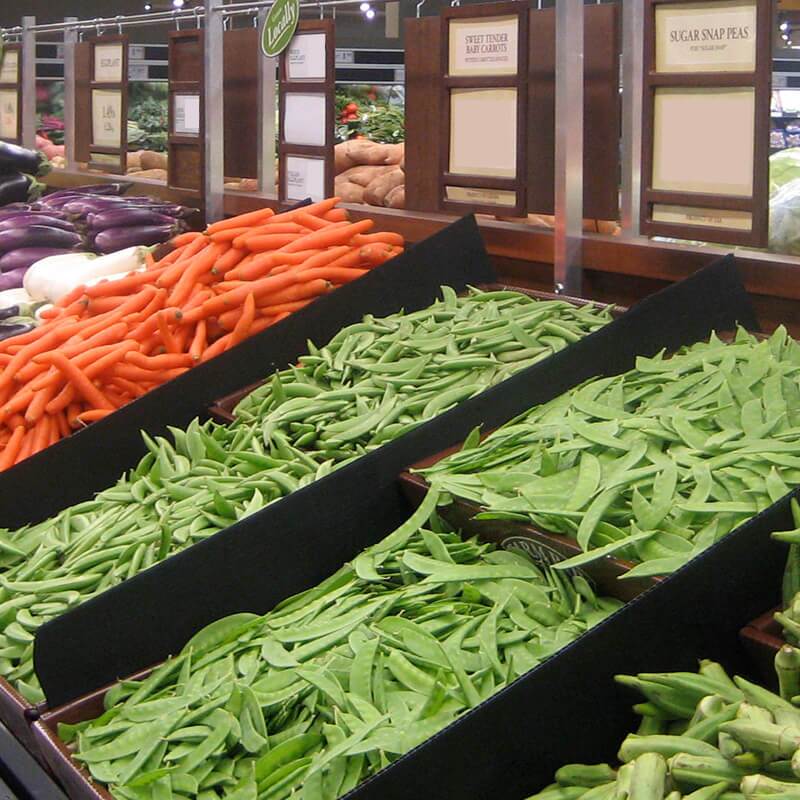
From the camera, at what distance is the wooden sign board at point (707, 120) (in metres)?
2.32

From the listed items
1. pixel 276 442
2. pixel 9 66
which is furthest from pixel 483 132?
pixel 9 66

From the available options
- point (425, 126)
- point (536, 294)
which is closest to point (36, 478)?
point (536, 294)

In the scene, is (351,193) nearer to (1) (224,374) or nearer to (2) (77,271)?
(2) (77,271)

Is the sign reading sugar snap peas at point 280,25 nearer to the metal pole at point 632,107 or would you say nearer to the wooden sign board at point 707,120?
the metal pole at point 632,107

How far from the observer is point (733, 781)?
1182 millimetres

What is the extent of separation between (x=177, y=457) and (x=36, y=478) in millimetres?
314

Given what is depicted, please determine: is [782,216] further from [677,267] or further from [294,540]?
[294,540]

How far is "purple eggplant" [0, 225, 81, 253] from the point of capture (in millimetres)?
4383

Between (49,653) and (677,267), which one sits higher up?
(677,267)

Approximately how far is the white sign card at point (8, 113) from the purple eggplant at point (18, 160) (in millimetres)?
798

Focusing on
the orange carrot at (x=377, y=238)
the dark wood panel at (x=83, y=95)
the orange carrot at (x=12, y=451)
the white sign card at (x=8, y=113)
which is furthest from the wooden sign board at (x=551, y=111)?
the white sign card at (x=8, y=113)

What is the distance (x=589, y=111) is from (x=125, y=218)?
2001 mm

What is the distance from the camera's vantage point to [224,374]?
→ 2.77m

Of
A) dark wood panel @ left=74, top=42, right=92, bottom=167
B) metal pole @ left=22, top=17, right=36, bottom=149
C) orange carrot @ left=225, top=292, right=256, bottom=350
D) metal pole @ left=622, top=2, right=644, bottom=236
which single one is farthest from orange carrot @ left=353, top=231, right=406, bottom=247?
metal pole @ left=22, top=17, right=36, bottom=149
